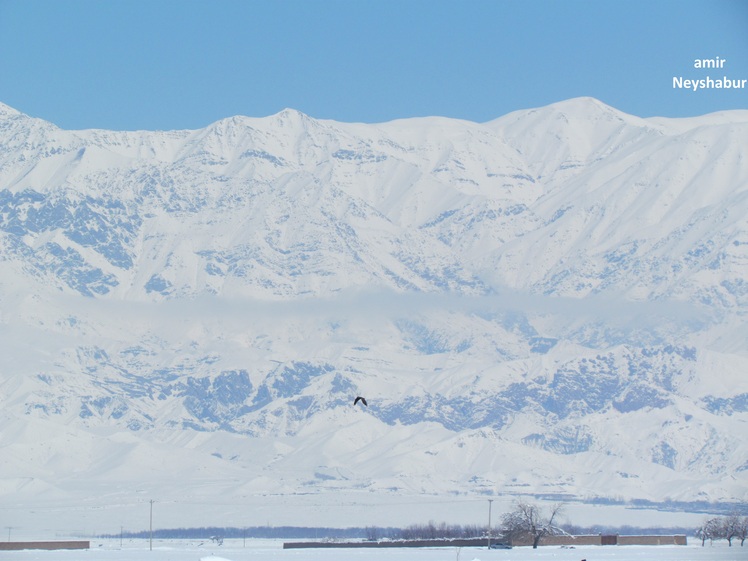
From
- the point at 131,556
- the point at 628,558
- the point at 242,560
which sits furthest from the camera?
the point at 131,556

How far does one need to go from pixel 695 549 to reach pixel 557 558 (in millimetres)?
27057

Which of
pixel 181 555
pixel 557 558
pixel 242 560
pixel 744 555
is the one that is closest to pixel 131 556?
pixel 181 555

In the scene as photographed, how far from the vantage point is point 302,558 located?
610ft

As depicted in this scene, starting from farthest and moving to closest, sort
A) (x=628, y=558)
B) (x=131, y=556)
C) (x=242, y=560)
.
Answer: (x=131, y=556), (x=242, y=560), (x=628, y=558)

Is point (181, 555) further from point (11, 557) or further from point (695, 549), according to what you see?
point (695, 549)

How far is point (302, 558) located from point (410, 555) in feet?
42.8

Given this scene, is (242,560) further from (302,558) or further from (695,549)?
(695,549)

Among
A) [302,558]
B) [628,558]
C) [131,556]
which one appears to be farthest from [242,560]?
[628,558]

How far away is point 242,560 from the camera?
18475 cm

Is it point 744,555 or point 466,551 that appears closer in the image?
point 744,555

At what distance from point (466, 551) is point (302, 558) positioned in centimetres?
2080

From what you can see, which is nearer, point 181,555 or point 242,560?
point 242,560

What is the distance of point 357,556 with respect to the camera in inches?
7559

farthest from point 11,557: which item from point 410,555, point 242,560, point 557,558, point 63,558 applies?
point 557,558
